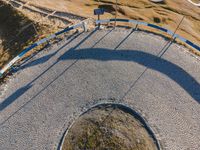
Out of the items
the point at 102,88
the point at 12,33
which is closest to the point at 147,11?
the point at 102,88

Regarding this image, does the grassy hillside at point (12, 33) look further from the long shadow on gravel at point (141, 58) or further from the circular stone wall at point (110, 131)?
the circular stone wall at point (110, 131)

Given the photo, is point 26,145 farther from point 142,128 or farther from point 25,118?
point 142,128

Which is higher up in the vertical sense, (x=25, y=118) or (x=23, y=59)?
(x=23, y=59)

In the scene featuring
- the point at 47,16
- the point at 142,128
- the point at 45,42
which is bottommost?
the point at 142,128

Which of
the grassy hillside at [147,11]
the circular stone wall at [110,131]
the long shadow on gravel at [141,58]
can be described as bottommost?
the circular stone wall at [110,131]

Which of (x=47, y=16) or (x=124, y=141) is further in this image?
(x=47, y=16)

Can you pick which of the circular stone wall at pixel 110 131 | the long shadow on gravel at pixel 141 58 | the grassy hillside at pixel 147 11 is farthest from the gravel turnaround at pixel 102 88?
the grassy hillside at pixel 147 11

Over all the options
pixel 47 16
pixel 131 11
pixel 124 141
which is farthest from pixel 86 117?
pixel 131 11
